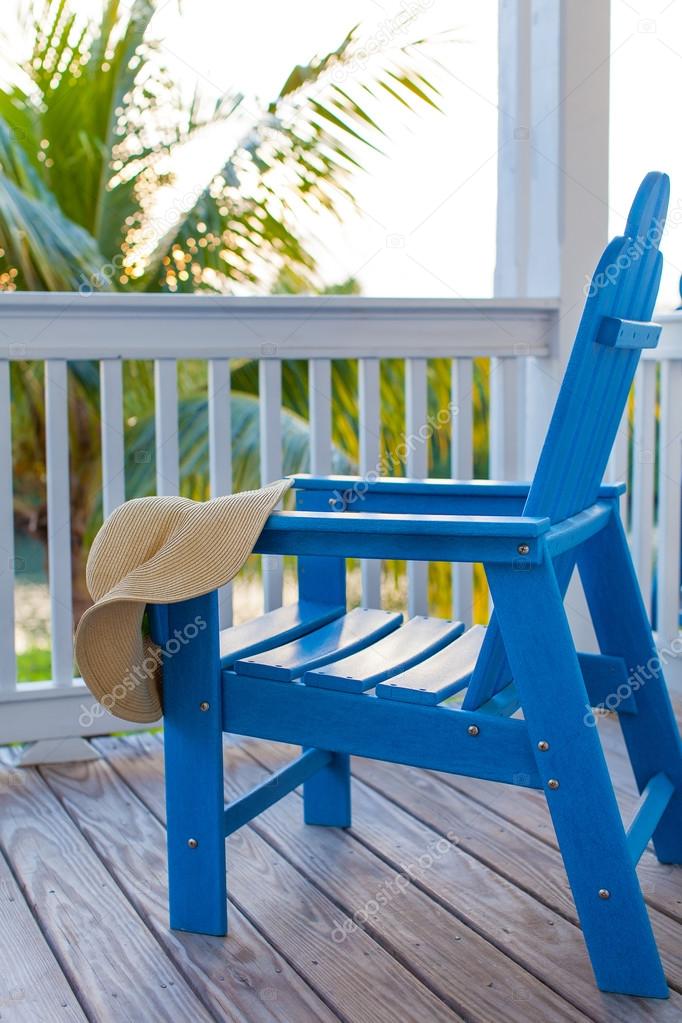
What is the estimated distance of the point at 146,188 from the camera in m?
5.26

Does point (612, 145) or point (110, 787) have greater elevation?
point (612, 145)

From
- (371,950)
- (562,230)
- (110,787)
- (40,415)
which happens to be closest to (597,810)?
(371,950)

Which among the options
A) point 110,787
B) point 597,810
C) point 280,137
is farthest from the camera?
point 280,137

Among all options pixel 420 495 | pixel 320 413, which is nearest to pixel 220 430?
pixel 320 413

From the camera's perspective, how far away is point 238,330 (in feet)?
6.73

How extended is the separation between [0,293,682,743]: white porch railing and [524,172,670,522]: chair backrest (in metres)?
0.81

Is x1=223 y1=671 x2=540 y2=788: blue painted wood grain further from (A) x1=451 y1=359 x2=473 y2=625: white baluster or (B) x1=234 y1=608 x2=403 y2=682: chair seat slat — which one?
(A) x1=451 y1=359 x2=473 y2=625: white baluster

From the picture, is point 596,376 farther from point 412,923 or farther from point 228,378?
point 228,378

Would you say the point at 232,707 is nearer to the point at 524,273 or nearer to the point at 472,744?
the point at 472,744

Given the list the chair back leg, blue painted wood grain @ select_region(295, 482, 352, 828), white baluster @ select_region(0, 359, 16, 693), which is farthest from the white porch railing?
the chair back leg

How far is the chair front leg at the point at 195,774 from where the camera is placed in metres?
1.34

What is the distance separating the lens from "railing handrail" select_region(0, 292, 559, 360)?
194cm

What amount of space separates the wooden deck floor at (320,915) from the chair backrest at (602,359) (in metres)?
0.56

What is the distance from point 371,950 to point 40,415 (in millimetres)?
4277
